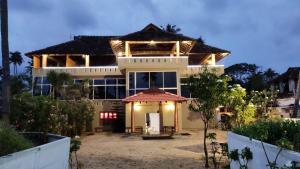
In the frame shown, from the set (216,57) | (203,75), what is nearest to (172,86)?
(216,57)

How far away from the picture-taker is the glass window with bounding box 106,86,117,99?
1276 inches

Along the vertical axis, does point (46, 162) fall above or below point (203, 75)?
below

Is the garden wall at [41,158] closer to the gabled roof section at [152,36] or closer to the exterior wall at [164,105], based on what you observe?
the exterior wall at [164,105]

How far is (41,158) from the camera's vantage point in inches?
306

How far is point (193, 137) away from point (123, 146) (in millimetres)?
5900

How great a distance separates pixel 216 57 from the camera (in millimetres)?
37406

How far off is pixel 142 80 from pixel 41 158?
2215 cm

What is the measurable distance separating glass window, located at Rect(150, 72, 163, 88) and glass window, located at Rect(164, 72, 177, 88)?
32 centimetres

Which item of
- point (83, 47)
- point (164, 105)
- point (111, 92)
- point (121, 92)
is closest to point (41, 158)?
point (164, 105)

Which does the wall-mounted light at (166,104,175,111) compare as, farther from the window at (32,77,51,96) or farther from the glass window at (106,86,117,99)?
the window at (32,77,51,96)

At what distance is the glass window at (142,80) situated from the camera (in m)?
29.8

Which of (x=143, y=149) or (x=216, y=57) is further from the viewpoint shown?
(x=216, y=57)

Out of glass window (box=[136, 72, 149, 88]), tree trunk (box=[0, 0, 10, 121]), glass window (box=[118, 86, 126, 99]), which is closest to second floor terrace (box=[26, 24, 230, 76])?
glass window (box=[136, 72, 149, 88])

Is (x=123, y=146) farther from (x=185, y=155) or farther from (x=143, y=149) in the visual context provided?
(x=185, y=155)
